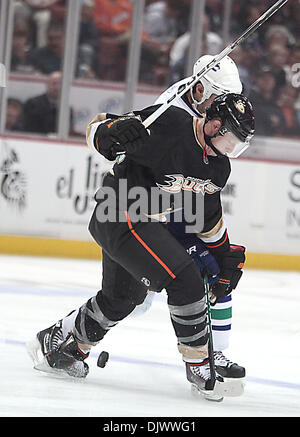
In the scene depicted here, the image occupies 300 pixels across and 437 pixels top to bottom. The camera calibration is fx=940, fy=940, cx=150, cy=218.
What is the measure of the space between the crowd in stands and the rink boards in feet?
1.60

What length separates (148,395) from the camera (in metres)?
2.99

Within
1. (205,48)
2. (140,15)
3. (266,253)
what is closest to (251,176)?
(266,253)

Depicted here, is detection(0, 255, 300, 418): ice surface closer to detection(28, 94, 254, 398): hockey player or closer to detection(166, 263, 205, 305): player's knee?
detection(28, 94, 254, 398): hockey player

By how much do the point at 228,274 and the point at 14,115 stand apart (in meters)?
4.35

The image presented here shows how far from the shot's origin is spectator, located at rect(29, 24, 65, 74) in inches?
288

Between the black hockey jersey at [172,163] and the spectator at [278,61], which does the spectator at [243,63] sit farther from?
the black hockey jersey at [172,163]

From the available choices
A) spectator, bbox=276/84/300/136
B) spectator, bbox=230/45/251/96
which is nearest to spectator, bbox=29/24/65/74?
spectator, bbox=230/45/251/96

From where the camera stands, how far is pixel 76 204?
6.97m

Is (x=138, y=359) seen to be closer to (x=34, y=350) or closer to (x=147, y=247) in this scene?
(x=34, y=350)

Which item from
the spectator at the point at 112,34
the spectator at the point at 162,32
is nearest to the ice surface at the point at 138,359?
the spectator at the point at 112,34

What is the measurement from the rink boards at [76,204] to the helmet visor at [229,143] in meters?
3.88

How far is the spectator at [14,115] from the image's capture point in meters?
7.12
